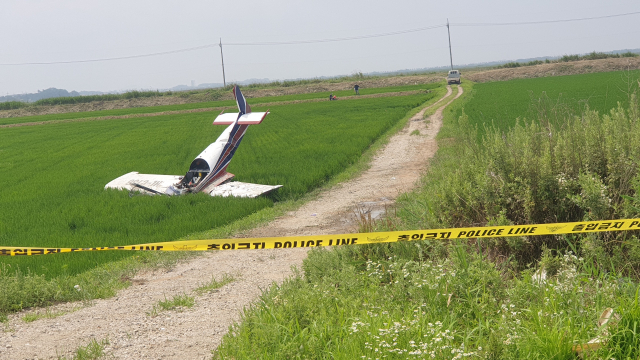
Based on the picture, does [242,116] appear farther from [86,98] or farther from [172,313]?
[86,98]

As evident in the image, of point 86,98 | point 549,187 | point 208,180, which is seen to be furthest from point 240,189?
point 86,98

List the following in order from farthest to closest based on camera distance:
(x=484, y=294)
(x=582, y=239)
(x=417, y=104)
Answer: (x=417, y=104) → (x=582, y=239) → (x=484, y=294)

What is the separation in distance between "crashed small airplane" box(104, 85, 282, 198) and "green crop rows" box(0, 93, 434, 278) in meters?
0.50

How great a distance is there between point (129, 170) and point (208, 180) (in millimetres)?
5314

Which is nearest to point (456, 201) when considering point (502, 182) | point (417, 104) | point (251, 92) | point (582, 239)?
point (502, 182)

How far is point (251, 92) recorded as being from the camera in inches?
2896

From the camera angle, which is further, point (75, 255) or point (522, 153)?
point (75, 255)

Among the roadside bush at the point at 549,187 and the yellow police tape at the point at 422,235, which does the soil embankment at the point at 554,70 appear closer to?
the roadside bush at the point at 549,187

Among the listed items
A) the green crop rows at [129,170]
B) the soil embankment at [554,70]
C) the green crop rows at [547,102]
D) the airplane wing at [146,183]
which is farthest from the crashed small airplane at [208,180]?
the soil embankment at [554,70]

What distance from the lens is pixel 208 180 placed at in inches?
491

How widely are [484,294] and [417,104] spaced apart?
33582mm

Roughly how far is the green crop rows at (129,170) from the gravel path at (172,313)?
1366 millimetres

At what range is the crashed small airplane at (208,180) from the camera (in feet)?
39.0

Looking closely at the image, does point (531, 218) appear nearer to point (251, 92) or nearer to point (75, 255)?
point (75, 255)
